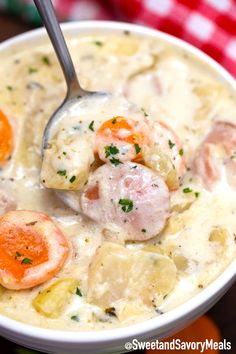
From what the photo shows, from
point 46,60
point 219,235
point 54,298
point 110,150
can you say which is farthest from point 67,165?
point 46,60

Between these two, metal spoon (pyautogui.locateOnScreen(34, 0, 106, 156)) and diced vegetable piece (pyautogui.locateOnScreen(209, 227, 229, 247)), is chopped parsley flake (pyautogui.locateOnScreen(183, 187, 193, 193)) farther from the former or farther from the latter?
metal spoon (pyautogui.locateOnScreen(34, 0, 106, 156))

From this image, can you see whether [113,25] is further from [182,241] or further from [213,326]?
[213,326]

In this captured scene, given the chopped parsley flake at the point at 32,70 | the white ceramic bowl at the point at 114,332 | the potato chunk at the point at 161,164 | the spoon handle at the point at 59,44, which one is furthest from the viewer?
the chopped parsley flake at the point at 32,70

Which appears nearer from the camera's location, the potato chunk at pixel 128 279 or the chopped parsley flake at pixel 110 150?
the potato chunk at pixel 128 279

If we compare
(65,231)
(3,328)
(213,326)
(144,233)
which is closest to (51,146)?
(65,231)

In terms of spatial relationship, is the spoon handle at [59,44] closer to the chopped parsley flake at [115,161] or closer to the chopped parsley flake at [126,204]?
the chopped parsley flake at [115,161]

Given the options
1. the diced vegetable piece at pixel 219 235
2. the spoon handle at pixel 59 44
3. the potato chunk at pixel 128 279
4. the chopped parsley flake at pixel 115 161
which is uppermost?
the spoon handle at pixel 59 44

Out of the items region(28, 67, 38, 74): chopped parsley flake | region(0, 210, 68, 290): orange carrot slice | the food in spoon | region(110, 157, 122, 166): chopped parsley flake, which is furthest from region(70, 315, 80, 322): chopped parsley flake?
region(28, 67, 38, 74): chopped parsley flake

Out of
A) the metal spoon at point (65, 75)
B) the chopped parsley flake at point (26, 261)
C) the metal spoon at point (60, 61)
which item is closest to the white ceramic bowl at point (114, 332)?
the chopped parsley flake at point (26, 261)
